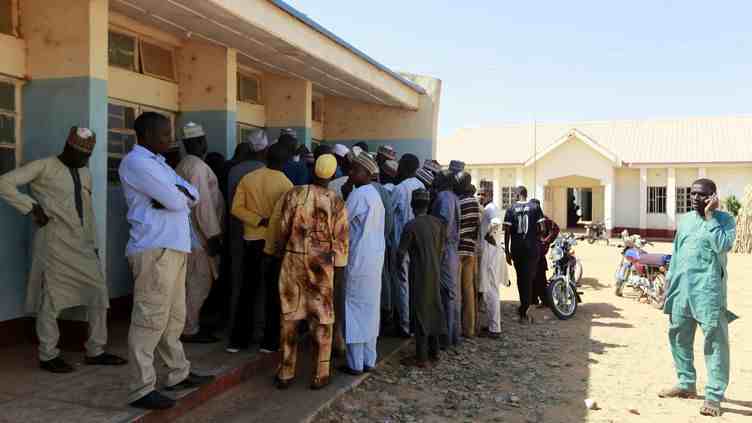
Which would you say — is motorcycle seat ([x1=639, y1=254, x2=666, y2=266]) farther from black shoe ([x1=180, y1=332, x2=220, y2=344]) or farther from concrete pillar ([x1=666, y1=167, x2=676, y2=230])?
concrete pillar ([x1=666, y1=167, x2=676, y2=230])

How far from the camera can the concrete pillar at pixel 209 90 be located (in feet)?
21.7

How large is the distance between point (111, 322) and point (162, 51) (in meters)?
2.86

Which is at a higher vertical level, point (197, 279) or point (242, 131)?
point (242, 131)

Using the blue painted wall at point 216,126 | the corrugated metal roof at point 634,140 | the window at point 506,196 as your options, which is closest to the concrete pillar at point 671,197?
the corrugated metal roof at point 634,140

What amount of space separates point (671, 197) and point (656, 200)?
70 centimetres

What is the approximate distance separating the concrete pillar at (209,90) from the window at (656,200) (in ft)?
76.2

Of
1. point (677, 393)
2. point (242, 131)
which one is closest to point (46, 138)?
point (242, 131)

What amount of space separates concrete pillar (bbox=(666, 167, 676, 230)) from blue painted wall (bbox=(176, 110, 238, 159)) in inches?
905

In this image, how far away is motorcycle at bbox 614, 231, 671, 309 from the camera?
9.50m

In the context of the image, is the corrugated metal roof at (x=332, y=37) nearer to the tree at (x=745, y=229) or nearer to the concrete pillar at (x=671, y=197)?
the tree at (x=745, y=229)

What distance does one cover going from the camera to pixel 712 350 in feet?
15.5

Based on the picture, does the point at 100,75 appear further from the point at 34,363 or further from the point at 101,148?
the point at 34,363

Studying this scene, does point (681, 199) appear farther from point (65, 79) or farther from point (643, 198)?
point (65, 79)

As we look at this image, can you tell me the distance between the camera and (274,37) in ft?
20.0
